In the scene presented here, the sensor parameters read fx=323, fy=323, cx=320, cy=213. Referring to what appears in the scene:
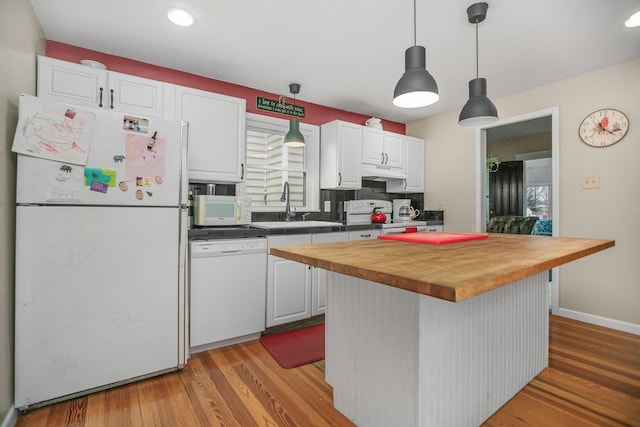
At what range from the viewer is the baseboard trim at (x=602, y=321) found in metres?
2.80

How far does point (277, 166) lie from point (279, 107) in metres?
0.65

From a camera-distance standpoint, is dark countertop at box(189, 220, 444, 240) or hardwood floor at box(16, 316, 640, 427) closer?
hardwood floor at box(16, 316, 640, 427)

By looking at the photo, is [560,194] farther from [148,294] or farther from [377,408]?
[148,294]

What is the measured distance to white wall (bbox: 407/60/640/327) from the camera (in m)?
2.82

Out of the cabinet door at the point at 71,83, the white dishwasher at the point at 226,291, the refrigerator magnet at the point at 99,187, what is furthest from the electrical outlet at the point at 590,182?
the cabinet door at the point at 71,83

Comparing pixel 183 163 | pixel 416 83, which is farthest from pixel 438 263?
pixel 183 163

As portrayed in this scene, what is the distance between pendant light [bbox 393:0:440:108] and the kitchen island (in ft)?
2.66

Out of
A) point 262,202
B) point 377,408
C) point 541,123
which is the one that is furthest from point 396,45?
point 541,123

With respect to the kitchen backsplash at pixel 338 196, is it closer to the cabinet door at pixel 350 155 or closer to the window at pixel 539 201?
the cabinet door at pixel 350 155

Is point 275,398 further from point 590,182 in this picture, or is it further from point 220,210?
point 590,182

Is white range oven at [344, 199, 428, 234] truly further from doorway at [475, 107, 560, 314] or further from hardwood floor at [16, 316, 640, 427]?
hardwood floor at [16, 316, 640, 427]

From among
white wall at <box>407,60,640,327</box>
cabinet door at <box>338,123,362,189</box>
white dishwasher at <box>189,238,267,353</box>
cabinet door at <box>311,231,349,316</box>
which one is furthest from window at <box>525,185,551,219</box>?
white dishwasher at <box>189,238,267,353</box>

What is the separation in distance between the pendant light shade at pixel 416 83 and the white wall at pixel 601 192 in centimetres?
230

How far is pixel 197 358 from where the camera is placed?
2.35 m
